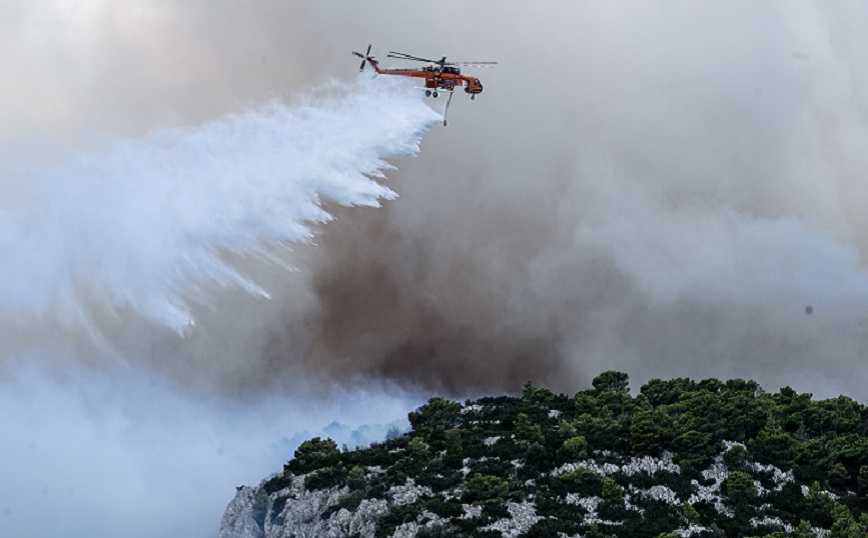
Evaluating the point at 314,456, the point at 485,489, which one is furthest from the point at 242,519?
the point at 485,489

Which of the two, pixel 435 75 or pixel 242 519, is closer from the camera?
pixel 242 519

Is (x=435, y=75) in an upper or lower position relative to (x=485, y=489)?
upper

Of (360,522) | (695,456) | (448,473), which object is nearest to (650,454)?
(695,456)

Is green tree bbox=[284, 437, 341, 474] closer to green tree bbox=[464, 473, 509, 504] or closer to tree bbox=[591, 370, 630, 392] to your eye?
green tree bbox=[464, 473, 509, 504]

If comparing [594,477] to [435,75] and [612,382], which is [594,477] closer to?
[612,382]

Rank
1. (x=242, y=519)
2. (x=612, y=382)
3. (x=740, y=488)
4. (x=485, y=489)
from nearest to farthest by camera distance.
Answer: (x=485, y=489), (x=740, y=488), (x=242, y=519), (x=612, y=382)

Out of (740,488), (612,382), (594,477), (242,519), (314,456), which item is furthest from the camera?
(612,382)

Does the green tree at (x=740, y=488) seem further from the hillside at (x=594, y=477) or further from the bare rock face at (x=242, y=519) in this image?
the bare rock face at (x=242, y=519)

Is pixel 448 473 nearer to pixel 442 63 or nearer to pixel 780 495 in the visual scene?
pixel 780 495
